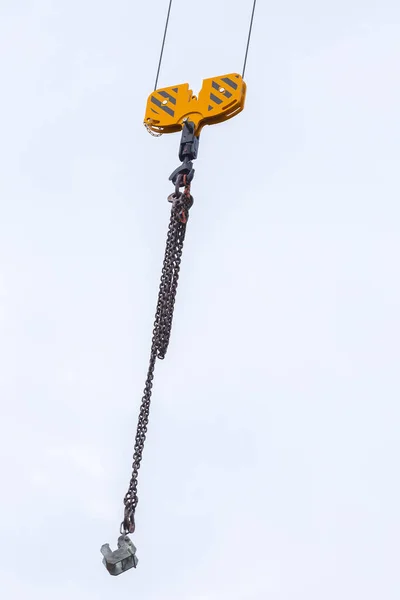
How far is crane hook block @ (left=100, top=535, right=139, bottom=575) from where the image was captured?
7.61 metres

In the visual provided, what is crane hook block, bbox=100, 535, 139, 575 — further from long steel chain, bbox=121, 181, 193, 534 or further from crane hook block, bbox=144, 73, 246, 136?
crane hook block, bbox=144, 73, 246, 136

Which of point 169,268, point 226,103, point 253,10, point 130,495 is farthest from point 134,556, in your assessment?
point 253,10

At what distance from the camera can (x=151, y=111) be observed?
941cm

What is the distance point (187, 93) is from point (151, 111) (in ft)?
1.36

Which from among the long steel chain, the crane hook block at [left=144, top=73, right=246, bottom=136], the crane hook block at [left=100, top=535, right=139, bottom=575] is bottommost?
the crane hook block at [left=100, top=535, right=139, bottom=575]

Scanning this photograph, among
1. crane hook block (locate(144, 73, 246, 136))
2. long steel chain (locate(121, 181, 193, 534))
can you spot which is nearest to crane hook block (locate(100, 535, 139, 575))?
long steel chain (locate(121, 181, 193, 534))

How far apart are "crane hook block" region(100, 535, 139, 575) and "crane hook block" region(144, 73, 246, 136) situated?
3.98 m

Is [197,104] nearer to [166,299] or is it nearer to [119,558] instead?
[166,299]

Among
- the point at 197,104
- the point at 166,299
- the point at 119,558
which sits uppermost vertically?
the point at 197,104

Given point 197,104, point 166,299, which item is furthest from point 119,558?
point 197,104

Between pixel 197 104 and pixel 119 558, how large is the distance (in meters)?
4.41

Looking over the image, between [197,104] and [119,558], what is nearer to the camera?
[119,558]

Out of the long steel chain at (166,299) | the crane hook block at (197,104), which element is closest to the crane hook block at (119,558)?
the long steel chain at (166,299)

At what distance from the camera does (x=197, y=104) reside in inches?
362
